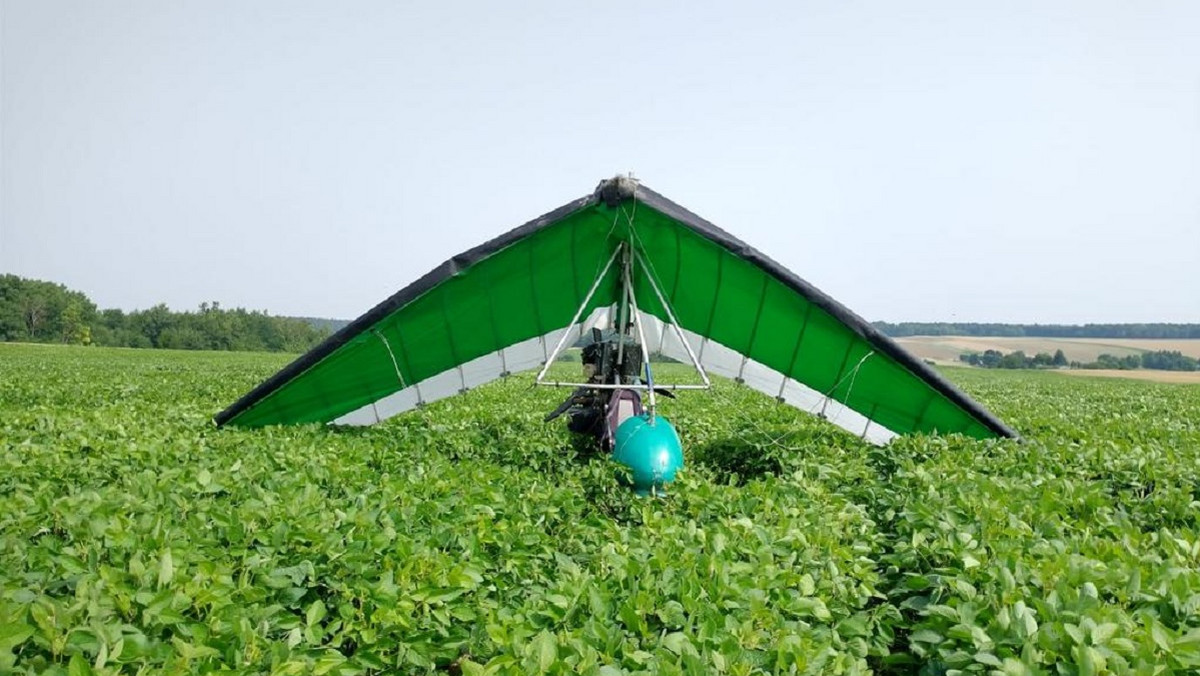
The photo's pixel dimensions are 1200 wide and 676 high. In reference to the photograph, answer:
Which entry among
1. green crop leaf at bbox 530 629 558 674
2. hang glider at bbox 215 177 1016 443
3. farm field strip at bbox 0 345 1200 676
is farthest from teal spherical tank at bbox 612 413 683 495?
green crop leaf at bbox 530 629 558 674

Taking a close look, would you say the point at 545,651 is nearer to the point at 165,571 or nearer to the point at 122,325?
the point at 165,571

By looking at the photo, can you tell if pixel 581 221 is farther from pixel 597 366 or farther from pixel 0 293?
pixel 0 293

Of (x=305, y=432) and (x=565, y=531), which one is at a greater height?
(x=305, y=432)

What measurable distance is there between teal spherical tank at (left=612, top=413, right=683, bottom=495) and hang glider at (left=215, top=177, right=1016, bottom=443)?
5.90ft

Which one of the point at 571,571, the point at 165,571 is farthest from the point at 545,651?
the point at 165,571

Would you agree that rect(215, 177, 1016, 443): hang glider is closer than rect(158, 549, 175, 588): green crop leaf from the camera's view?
No

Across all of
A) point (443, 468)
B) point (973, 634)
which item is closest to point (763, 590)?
point (973, 634)

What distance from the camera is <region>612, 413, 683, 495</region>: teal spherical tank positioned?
227 inches

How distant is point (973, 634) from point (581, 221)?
5.49 meters

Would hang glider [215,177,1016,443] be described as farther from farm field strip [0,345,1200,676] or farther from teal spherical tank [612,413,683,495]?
farm field strip [0,345,1200,676]

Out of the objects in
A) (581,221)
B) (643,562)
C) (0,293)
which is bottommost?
(643,562)

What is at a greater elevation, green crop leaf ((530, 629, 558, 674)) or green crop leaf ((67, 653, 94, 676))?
green crop leaf ((67, 653, 94, 676))

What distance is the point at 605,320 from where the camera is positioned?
9.31 meters

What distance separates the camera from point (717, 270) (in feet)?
25.3
